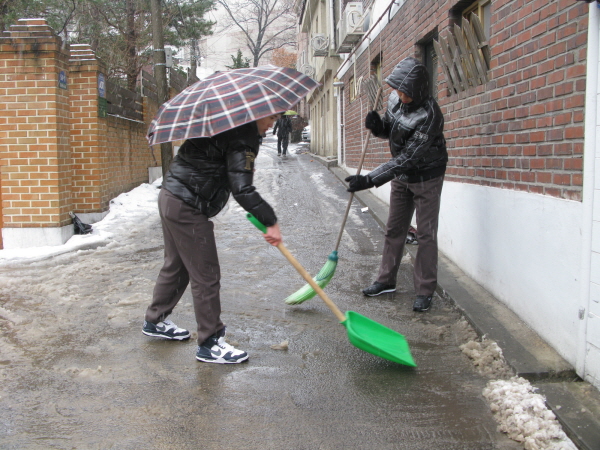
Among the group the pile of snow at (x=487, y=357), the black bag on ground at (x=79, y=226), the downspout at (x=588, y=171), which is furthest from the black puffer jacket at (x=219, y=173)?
the black bag on ground at (x=79, y=226)

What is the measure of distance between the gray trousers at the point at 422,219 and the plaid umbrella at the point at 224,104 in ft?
4.92

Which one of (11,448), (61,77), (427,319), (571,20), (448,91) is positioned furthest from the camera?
(61,77)

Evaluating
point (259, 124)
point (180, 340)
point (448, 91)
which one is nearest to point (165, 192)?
point (259, 124)

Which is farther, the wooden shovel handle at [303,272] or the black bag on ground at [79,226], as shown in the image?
the black bag on ground at [79,226]

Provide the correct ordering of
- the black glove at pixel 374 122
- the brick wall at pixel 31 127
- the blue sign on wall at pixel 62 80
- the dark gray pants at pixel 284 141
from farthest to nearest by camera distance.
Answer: the dark gray pants at pixel 284 141 < the blue sign on wall at pixel 62 80 < the brick wall at pixel 31 127 < the black glove at pixel 374 122

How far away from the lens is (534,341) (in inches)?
133

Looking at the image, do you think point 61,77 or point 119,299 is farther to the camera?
point 61,77

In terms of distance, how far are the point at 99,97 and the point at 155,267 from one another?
3.76 m

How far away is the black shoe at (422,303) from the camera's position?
426 centimetres

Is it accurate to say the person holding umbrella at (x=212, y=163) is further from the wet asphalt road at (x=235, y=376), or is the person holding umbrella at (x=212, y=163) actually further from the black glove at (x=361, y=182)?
the black glove at (x=361, y=182)

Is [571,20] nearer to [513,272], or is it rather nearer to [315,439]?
[513,272]

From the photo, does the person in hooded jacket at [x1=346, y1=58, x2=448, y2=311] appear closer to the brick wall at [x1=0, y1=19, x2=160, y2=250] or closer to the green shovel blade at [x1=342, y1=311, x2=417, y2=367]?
the green shovel blade at [x1=342, y1=311, x2=417, y2=367]

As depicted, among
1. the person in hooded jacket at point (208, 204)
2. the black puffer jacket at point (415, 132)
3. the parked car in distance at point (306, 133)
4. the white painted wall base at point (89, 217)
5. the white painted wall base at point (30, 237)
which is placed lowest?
the white painted wall base at point (30, 237)

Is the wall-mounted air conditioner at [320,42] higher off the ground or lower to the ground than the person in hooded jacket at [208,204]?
higher
